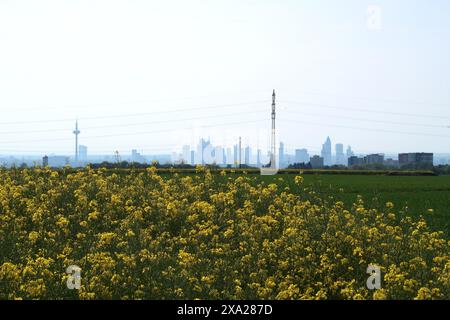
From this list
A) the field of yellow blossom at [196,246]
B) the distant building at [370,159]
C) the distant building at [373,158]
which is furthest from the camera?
the distant building at [373,158]

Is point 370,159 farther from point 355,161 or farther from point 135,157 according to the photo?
point 135,157

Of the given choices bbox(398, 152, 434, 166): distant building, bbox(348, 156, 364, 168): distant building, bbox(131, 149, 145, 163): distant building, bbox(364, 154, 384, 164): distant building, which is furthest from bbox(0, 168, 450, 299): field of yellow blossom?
bbox(398, 152, 434, 166): distant building

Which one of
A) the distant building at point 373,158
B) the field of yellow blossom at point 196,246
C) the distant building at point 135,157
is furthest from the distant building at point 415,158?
the field of yellow blossom at point 196,246

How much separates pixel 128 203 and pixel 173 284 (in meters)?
6.90

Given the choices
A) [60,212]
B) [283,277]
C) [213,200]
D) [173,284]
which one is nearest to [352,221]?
[283,277]

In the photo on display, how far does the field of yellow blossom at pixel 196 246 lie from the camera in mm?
9367

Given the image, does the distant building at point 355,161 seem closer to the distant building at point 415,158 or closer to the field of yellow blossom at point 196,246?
the distant building at point 415,158

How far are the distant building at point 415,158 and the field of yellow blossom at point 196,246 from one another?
84848mm

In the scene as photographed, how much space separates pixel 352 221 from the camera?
41.9 feet

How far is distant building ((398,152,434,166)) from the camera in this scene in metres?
97.1

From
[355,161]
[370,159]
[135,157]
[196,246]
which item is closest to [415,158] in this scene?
[370,159]

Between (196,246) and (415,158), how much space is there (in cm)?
9324
